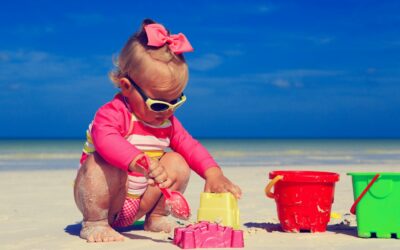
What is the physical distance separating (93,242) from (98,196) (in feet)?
0.86

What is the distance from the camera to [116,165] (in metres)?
3.23

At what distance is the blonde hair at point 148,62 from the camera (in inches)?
132

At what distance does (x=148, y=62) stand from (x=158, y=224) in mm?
1107

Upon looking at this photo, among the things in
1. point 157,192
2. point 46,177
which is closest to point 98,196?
point 157,192

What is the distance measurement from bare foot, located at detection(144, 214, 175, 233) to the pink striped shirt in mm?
406

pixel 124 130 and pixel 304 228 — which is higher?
pixel 124 130

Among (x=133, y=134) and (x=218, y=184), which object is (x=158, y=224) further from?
(x=133, y=134)

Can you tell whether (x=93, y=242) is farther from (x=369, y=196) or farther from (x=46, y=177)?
(x=46, y=177)

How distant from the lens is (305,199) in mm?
3723

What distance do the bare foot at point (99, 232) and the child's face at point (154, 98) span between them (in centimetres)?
66

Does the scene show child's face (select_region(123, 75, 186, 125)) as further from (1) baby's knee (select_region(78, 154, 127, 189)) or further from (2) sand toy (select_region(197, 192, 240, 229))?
(2) sand toy (select_region(197, 192, 240, 229))

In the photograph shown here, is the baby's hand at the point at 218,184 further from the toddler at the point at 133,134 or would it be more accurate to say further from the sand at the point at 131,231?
the sand at the point at 131,231

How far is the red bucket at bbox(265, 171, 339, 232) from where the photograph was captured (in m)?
3.69

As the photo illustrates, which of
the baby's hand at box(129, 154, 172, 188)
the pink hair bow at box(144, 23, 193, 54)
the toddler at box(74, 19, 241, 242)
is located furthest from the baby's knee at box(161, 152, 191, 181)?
the pink hair bow at box(144, 23, 193, 54)
